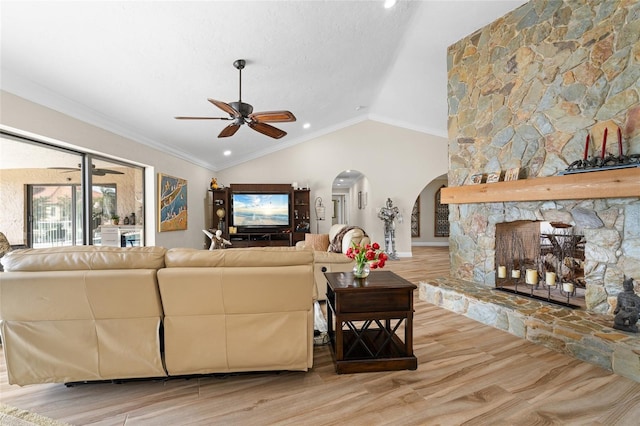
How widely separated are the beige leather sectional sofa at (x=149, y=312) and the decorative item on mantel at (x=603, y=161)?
2668 mm

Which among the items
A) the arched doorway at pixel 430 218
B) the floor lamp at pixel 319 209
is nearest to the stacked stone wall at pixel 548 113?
the floor lamp at pixel 319 209

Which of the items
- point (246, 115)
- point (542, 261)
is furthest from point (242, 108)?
point (542, 261)

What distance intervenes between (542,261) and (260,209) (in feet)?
19.2

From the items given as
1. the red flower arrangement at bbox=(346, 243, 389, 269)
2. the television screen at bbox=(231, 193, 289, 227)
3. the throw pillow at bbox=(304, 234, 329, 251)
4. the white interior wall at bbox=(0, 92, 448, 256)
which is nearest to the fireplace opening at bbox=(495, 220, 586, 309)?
the red flower arrangement at bbox=(346, 243, 389, 269)

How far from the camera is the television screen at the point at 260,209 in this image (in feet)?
24.6

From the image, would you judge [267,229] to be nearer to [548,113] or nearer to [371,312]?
[371,312]

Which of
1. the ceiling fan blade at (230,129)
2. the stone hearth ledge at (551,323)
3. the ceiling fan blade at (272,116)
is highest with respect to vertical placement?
the ceiling fan blade at (272,116)

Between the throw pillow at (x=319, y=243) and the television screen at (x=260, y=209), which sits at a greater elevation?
the television screen at (x=260, y=209)

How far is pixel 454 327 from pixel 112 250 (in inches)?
124

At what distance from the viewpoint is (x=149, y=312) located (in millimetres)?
1968

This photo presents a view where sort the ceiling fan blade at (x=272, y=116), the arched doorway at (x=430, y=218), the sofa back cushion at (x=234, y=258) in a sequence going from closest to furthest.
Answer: the sofa back cushion at (x=234, y=258) < the ceiling fan blade at (x=272, y=116) < the arched doorway at (x=430, y=218)

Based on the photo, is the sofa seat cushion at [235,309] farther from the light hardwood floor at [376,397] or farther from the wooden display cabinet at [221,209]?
the wooden display cabinet at [221,209]

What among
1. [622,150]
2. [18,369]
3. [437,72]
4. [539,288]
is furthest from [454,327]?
[437,72]

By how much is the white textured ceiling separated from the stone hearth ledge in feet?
11.1
